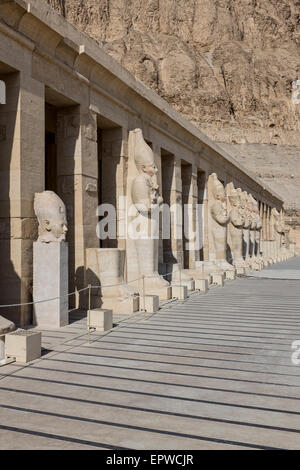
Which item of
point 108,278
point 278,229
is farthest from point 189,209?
point 278,229

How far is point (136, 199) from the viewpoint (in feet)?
31.1

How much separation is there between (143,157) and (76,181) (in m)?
2.01

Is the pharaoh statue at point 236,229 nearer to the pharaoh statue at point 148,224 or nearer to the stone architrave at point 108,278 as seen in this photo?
the pharaoh statue at point 148,224

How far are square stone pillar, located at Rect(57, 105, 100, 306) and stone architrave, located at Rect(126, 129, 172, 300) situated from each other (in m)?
1.12

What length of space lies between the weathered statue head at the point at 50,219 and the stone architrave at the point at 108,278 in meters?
1.50

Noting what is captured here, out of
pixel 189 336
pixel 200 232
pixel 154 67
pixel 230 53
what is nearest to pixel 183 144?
pixel 200 232

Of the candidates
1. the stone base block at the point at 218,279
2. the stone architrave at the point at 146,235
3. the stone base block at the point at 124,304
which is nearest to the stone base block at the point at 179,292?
the stone architrave at the point at 146,235

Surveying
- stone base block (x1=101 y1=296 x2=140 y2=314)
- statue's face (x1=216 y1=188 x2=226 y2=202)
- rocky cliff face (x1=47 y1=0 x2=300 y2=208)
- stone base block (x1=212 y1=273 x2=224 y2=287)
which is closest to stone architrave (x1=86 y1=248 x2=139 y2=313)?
stone base block (x1=101 y1=296 x2=140 y2=314)

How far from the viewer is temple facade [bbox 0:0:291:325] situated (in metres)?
6.91

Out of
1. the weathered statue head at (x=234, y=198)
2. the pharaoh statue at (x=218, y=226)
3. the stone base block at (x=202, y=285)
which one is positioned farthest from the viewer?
the weathered statue head at (x=234, y=198)

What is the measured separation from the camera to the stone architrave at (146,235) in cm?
936

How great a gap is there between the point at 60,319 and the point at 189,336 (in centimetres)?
184

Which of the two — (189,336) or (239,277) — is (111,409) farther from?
(239,277)

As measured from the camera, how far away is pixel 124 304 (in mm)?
8008
